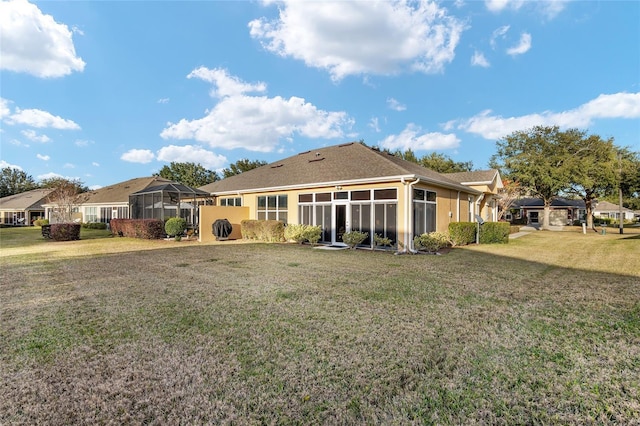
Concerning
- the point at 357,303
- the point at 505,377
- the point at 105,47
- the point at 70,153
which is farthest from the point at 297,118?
the point at 505,377

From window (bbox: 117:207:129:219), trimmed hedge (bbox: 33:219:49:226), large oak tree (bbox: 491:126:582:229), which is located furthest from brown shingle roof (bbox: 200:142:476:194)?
trimmed hedge (bbox: 33:219:49:226)

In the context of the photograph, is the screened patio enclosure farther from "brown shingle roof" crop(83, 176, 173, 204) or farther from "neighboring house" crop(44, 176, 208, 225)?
"brown shingle roof" crop(83, 176, 173, 204)

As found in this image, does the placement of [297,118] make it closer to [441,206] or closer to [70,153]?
[441,206]

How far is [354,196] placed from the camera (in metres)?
12.4

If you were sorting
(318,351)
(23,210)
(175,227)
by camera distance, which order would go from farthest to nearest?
(23,210) < (175,227) < (318,351)

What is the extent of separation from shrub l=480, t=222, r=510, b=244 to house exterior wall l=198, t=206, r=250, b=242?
12.3 meters

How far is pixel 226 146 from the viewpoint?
31.5 meters

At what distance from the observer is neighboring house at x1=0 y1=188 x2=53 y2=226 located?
3716 centimetres

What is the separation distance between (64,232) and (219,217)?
824 centimetres

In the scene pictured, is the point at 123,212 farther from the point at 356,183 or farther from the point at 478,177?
the point at 478,177

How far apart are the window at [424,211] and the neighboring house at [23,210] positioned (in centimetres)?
4444

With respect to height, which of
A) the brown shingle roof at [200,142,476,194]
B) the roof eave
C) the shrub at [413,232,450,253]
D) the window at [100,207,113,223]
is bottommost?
the shrub at [413,232,450,253]

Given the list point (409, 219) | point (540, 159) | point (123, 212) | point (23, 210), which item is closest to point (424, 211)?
point (409, 219)

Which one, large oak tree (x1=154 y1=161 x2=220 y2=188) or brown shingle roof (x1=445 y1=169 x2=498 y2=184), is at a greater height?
→ large oak tree (x1=154 y1=161 x2=220 y2=188)
